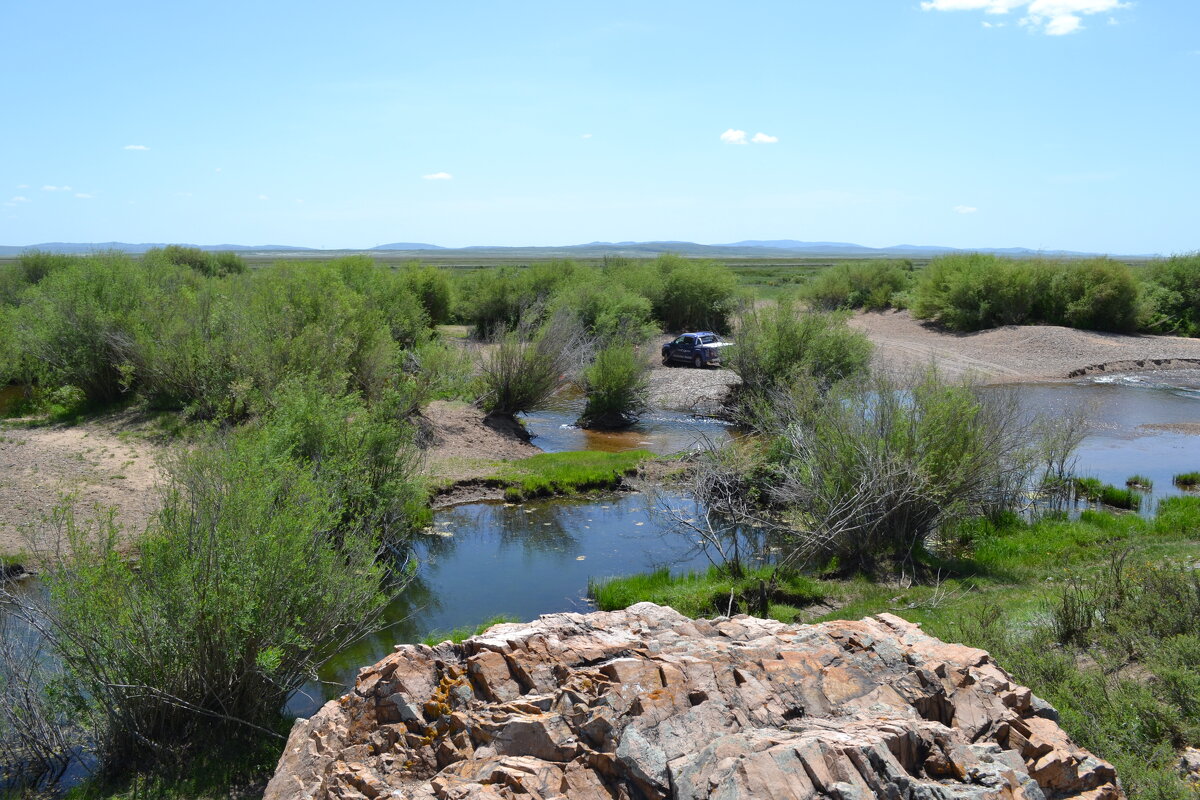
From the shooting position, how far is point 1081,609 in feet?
35.1

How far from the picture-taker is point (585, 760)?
17.8 feet

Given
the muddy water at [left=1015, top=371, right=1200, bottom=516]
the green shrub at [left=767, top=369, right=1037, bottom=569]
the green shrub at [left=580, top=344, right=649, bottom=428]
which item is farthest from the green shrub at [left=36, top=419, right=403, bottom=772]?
the green shrub at [left=580, top=344, right=649, bottom=428]

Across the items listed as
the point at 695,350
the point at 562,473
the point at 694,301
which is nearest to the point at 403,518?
the point at 562,473

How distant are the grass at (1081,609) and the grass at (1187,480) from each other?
2.95 metres

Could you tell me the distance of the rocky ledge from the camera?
511 centimetres

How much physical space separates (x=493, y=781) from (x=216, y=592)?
4.70m

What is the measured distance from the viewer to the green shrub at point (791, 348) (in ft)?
93.0

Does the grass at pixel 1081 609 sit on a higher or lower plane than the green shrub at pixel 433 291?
lower

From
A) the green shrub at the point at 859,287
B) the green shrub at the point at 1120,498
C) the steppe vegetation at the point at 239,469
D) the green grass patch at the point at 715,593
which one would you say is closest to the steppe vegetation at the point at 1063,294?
the green shrub at the point at 859,287

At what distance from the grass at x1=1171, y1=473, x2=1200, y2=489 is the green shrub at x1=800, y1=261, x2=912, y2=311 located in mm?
37592

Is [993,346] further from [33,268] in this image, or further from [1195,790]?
[33,268]

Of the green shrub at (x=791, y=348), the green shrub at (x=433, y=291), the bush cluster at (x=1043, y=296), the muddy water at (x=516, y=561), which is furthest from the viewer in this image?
the bush cluster at (x=1043, y=296)

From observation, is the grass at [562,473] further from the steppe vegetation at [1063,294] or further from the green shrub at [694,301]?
the steppe vegetation at [1063,294]

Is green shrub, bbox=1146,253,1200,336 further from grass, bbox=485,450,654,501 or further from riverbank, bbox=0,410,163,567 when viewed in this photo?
riverbank, bbox=0,410,163,567
